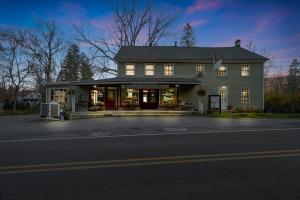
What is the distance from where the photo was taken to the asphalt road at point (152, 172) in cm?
514

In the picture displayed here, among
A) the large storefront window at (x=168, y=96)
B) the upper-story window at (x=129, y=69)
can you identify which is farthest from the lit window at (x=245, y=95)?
the upper-story window at (x=129, y=69)

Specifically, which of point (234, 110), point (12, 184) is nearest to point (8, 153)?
point (12, 184)

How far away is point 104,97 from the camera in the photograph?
32.0m

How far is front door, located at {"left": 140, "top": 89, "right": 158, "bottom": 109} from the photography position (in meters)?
32.0

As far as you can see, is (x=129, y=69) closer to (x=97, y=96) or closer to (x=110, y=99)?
(x=110, y=99)

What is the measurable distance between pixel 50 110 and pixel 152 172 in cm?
1726

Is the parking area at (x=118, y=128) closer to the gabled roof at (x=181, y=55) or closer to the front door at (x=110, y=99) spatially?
the front door at (x=110, y=99)

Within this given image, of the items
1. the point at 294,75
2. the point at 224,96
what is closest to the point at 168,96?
the point at 224,96

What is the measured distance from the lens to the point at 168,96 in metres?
32.0

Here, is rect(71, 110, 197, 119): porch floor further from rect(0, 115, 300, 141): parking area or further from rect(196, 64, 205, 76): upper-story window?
rect(0, 115, 300, 141): parking area

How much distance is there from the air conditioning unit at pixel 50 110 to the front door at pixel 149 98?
11016 millimetres

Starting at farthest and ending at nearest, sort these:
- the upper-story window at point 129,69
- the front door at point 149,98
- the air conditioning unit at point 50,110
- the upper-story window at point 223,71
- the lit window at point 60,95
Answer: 1. the upper-story window at point 223,71
2. the lit window at point 60,95
3. the upper-story window at point 129,69
4. the front door at point 149,98
5. the air conditioning unit at point 50,110

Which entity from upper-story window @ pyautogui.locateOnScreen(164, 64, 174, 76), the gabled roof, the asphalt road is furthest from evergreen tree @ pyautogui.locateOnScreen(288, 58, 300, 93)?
the asphalt road

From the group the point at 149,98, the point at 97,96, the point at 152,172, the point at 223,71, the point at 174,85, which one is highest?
the point at 223,71
